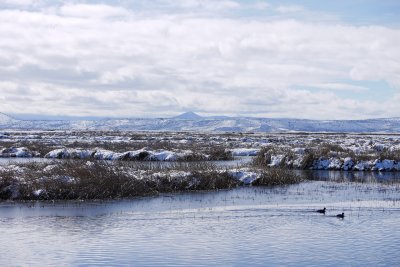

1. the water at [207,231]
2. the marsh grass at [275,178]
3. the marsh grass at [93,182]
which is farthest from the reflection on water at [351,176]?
the marsh grass at [93,182]

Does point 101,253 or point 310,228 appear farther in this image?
point 310,228

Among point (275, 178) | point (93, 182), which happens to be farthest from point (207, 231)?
point (275, 178)

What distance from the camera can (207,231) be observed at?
63.7 ft

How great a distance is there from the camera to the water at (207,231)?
15.8m

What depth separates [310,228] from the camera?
→ 20.0m

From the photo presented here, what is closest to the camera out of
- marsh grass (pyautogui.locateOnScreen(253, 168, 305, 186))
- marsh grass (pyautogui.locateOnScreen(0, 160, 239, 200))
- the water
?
the water

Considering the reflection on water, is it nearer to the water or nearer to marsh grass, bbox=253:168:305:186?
marsh grass, bbox=253:168:305:186

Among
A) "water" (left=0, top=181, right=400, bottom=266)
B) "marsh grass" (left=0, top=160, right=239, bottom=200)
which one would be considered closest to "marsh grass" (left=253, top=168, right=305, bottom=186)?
"marsh grass" (left=0, top=160, right=239, bottom=200)

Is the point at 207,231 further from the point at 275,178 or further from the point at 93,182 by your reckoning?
the point at 275,178

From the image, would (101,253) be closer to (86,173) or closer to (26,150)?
(86,173)

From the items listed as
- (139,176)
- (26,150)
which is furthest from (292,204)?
(26,150)

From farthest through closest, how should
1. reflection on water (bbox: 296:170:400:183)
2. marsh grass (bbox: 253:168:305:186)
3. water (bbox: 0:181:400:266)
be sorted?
reflection on water (bbox: 296:170:400:183) → marsh grass (bbox: 253:168:305:186) → water (bbox: 0:181:400:266)

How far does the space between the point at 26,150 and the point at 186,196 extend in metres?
32.0

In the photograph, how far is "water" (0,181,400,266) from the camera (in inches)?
620
